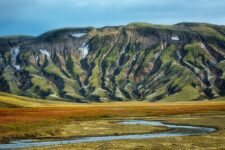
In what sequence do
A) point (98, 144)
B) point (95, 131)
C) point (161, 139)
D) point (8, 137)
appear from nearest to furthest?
point (98, 144) < point (161, 139) < point (8, 137) < point (95, 131)

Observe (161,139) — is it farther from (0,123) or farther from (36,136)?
(0,123)

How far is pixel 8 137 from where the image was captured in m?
72.8

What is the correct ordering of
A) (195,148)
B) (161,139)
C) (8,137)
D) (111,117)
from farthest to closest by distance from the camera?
(111,117), (8,137), (161,139), (195,148)

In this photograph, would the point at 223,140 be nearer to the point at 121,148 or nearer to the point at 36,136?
the point at 121,148

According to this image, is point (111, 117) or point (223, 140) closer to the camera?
point (223, 140)

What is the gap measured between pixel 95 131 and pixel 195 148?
32.6 metres

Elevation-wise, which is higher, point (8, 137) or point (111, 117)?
point (8, 137)

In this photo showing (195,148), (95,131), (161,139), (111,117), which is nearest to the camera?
(195,148)

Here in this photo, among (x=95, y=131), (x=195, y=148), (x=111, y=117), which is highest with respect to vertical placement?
(x=195, y=148)

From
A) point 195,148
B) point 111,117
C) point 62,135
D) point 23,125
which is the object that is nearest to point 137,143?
point 195,148

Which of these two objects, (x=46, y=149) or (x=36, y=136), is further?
(x=36, y=136)

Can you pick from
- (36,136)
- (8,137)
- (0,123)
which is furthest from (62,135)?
(0,123)

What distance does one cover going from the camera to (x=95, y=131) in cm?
8500

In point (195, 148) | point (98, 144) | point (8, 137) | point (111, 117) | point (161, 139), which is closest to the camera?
point (195, 148)
